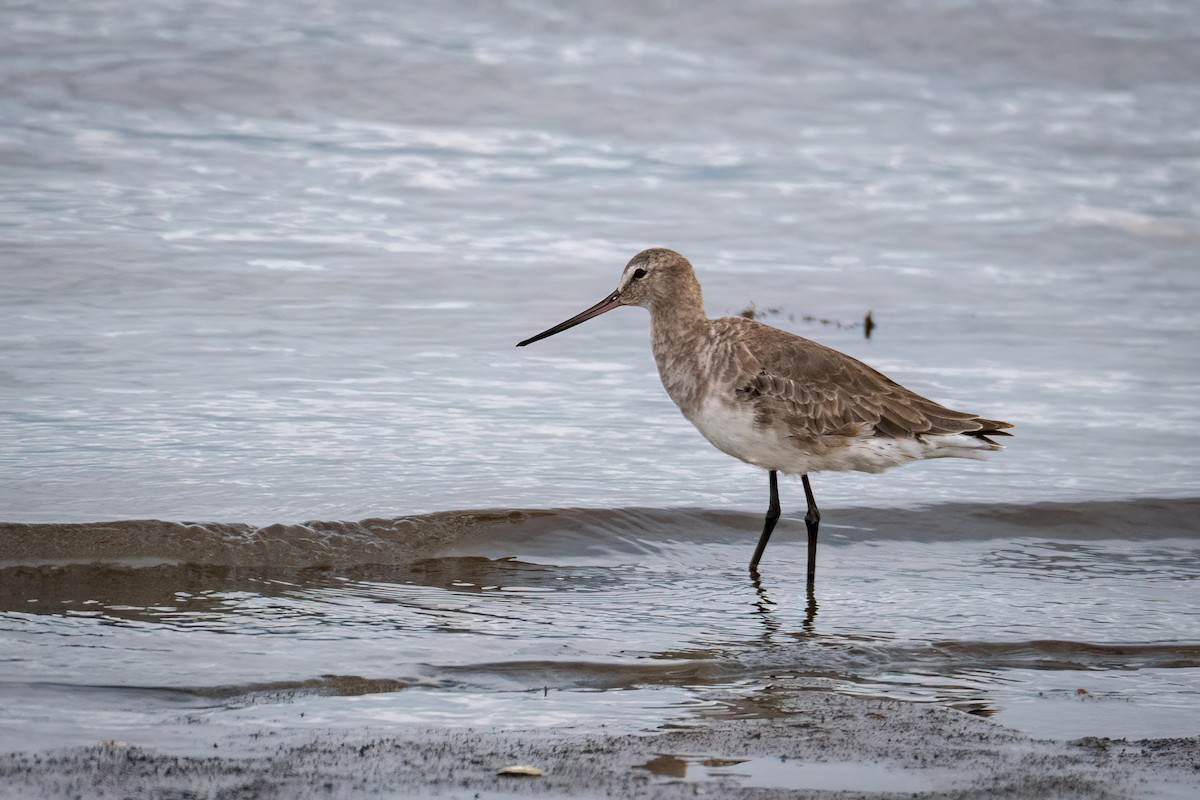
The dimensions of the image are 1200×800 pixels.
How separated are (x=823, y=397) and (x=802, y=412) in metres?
0.14

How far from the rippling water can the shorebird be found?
54 centimetres

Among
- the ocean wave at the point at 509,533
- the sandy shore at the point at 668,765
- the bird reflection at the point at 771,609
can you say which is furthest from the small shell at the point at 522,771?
the ocean wave at the point at 509,533

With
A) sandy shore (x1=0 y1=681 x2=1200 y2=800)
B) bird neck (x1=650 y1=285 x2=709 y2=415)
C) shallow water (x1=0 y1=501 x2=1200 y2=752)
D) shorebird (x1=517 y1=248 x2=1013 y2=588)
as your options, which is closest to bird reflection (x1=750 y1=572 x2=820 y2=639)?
shallow water (x1=0 y1=501 x2=1200 y2=752)

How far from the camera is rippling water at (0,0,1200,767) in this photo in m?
5.78

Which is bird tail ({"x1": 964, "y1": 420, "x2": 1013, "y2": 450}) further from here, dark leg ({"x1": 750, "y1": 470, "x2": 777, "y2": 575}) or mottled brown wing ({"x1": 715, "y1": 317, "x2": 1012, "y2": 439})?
dark leg ({"x1": 750, "y1": 470, "x2": 777, "y2": 575})

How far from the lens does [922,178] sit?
1653 centimetres

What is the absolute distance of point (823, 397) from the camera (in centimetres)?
721

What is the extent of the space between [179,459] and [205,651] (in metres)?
2.62

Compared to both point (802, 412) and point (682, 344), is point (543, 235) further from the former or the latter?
point (802, 412)

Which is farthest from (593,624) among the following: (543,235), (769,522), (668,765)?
(543,235)

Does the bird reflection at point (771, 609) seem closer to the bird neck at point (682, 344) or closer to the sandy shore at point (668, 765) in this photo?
the bird neck at point (682, 344)

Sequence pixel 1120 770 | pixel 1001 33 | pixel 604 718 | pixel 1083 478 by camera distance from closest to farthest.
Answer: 1. pixel 1120 770
2. pixel 604 718
3. pixel 1083 478
4. pixel 1001 33

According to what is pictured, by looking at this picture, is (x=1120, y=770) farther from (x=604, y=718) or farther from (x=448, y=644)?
(x=448, y=644)

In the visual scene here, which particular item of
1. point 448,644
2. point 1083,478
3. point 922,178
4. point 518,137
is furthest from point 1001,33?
point 448,644
